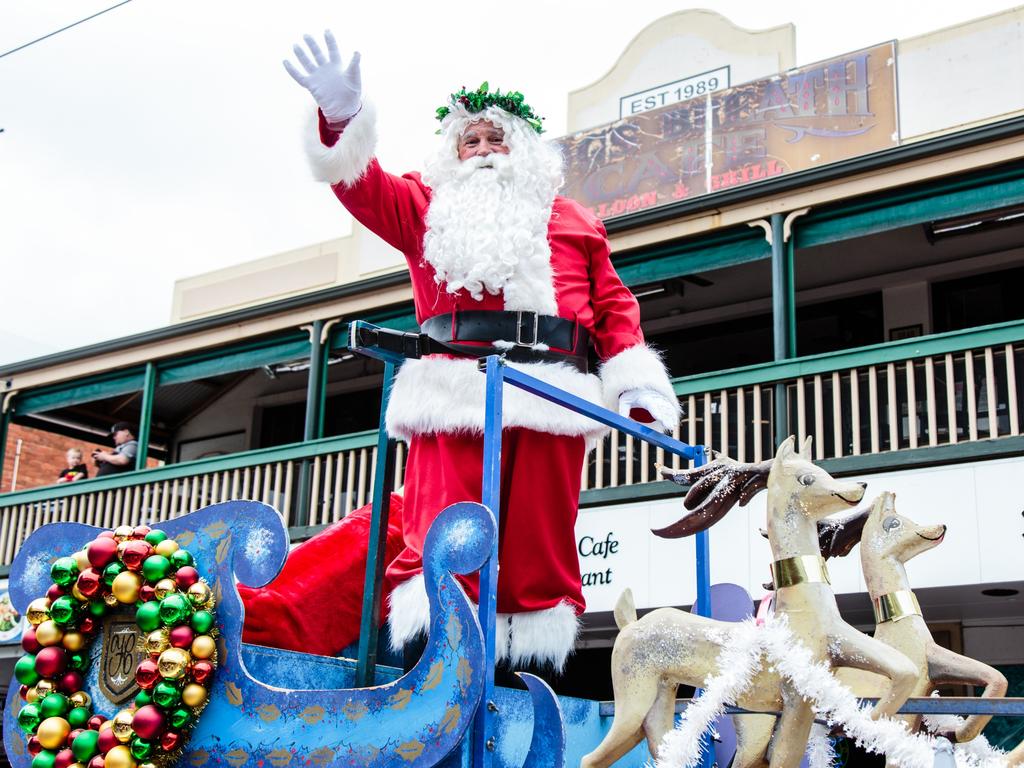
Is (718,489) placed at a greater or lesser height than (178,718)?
greater

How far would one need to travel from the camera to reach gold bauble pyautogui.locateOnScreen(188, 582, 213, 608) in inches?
122

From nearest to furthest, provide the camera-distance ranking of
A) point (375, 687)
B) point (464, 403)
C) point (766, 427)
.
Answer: point (375, 687) → point (464, 403) → point (766, 427)

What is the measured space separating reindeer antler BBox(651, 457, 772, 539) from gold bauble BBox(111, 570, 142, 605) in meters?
1.30

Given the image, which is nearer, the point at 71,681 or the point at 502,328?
the point at 71,681

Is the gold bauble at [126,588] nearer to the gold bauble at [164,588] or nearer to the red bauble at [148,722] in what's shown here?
the gold bauble at [164,588]

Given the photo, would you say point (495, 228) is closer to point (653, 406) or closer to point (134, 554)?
point (653, 406)

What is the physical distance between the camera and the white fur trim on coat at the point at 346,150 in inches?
145

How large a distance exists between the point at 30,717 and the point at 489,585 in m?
1.26

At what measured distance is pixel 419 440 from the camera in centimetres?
370

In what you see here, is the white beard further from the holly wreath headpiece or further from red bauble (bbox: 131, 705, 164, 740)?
red bauble (bbox: 131, 705, 164, 740)

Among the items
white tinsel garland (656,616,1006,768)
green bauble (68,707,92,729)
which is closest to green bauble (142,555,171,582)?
green bauble (68,707,92,729)

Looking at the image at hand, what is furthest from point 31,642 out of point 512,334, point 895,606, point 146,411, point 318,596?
point 146,411

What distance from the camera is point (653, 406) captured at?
12.3ft

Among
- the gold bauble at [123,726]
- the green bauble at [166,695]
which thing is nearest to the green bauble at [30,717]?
the gold bauble at [123,726]
